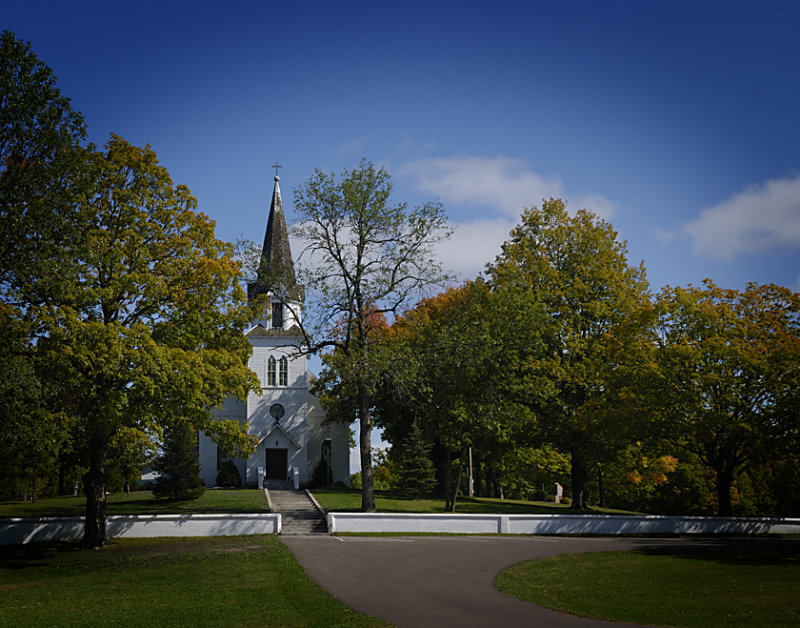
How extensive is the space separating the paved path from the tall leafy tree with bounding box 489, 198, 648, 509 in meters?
8.48

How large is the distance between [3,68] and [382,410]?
28673mm

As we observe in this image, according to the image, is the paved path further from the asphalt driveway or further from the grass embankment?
the grass embankment

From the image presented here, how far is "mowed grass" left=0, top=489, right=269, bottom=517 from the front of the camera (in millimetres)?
29531

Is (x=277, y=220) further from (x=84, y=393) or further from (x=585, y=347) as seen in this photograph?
(x=84, y=393)

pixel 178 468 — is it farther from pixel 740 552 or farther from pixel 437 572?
pixel 740 552

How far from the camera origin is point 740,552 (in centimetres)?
2114

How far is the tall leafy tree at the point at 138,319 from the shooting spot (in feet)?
64.6

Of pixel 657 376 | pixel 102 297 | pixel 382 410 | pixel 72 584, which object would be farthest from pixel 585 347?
pixel 72 584

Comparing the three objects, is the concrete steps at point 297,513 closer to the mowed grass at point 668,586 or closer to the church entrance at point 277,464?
the church entrance at point 277,464

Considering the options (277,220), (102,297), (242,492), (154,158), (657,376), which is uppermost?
(277,220)

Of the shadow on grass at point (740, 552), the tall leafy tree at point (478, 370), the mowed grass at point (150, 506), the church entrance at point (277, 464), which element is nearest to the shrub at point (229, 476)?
the church entrance at point (277, 464)

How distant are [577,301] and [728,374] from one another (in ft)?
26.6

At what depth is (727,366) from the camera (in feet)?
92.0

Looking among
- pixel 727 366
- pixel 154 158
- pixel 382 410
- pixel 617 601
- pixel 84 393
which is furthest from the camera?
pixel 382 410
